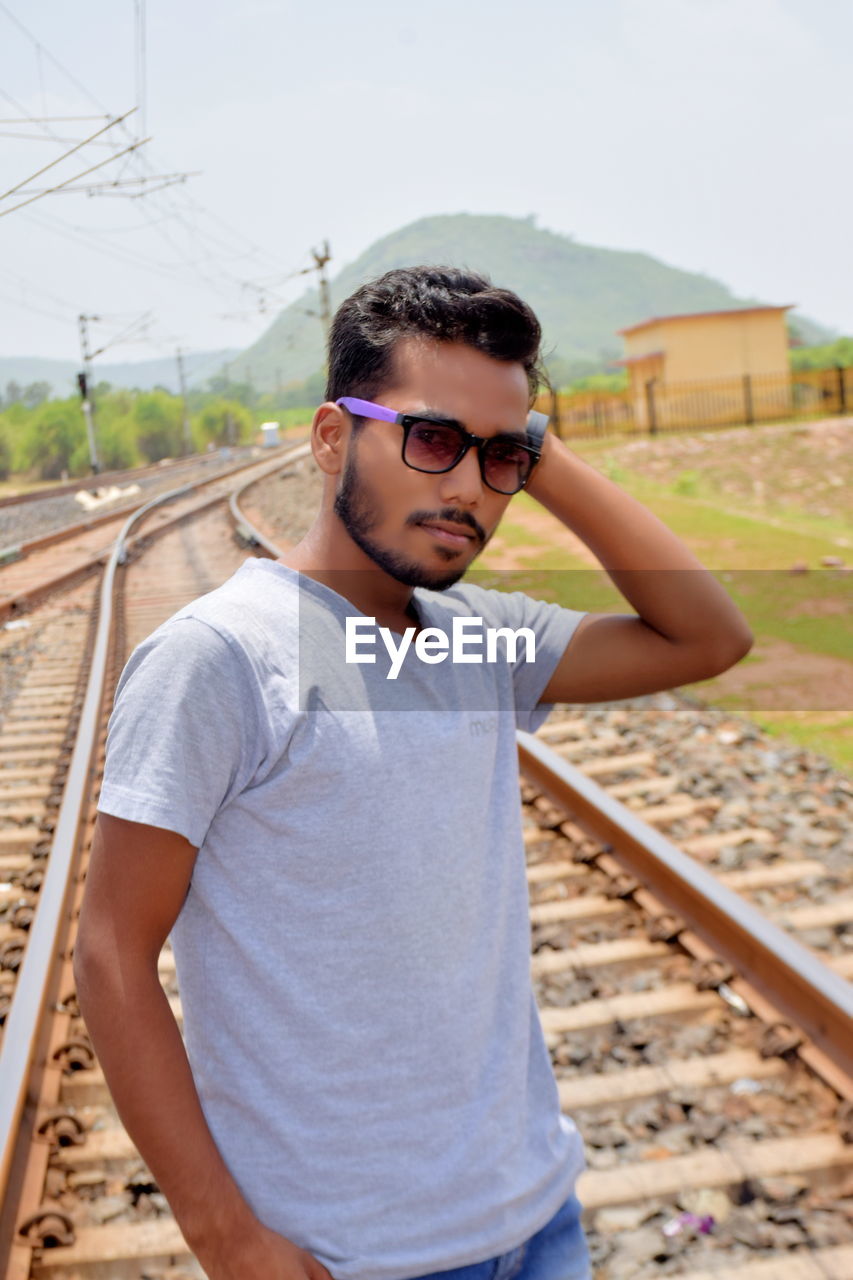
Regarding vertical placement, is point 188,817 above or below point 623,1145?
above

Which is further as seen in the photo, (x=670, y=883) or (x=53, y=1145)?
(x=670, y=883)

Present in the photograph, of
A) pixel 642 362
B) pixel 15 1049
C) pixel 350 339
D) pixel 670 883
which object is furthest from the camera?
pixel 642 362

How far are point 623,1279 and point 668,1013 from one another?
1.10 metres

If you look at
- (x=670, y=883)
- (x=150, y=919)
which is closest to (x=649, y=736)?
(x=670, y=883)

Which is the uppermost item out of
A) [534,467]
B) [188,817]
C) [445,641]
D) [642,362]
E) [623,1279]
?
[642,362]

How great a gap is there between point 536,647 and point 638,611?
0.21m

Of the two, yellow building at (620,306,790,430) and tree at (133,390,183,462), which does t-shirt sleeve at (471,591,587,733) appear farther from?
tree at (133,390,183,462)

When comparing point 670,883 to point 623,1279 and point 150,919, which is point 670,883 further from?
point 150,919

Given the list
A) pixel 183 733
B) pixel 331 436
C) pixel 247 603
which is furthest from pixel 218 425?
pixel 183 733

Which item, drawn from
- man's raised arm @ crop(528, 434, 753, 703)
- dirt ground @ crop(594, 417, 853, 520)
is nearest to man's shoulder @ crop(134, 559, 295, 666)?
man's raised arm @ crop(528, 434, 753, 703)

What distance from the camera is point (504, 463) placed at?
5.26 ft

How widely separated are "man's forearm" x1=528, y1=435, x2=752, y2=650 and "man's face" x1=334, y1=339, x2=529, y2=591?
31 cm

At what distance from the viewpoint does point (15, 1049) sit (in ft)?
11.2

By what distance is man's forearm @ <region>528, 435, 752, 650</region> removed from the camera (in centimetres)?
187
